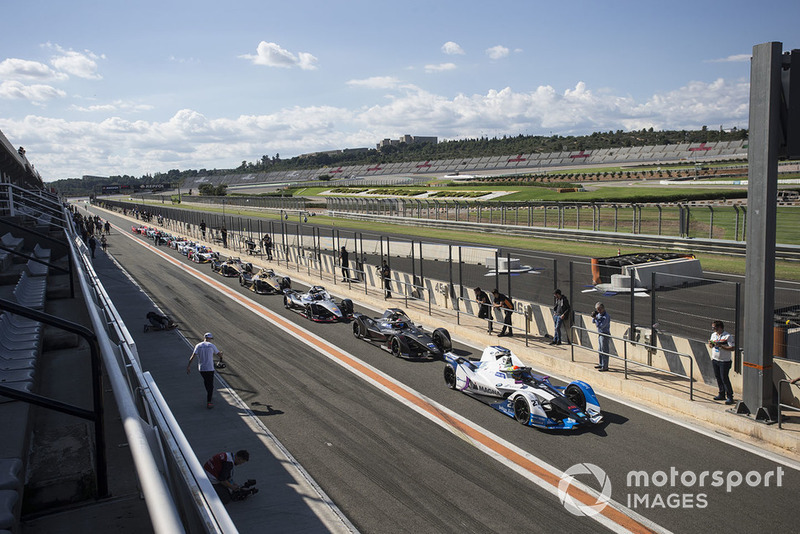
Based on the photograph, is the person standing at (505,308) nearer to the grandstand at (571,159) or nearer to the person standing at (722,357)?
the person standing at (722,357)

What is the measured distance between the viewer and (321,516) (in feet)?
26.7

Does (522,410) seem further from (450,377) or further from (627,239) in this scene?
(627,239)

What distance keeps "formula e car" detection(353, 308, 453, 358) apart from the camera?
736 cm

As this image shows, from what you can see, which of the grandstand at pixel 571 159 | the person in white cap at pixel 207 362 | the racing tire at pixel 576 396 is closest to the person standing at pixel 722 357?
the racing tire at pixel 576 396

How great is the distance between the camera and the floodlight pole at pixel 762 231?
10.3m

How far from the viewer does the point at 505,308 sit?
Answer: 17.0 meters

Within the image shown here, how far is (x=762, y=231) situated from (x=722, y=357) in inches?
95.7

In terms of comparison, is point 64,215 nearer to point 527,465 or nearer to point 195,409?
point 195,409

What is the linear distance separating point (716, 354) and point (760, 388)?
1.01 m

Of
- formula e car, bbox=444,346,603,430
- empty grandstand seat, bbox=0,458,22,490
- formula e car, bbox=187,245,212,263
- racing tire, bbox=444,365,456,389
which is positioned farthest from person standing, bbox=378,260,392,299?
empty grandstand seat, bbox=0,458,22,490

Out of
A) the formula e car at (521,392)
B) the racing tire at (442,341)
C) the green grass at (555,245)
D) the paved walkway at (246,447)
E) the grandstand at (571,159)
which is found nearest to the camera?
the paved walkway at (246,447)

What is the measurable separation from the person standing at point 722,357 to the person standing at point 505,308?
614 cm

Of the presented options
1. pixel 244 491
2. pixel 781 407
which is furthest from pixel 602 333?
pixel 244 491

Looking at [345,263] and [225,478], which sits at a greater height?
[345,263]
